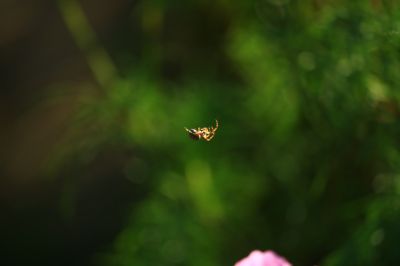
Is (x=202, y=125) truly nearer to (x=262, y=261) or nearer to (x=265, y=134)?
(x=265, y=134)

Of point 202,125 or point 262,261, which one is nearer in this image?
point 262,261

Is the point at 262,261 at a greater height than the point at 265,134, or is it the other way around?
the point at 265,134

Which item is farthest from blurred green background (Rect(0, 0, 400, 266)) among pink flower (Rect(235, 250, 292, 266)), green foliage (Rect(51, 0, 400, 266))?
pink flower (Rect(235, 250, 292, 266))

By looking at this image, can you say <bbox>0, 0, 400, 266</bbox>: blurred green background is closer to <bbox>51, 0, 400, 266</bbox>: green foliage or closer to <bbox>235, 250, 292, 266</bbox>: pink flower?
<bbox>51, 0, 400, 266</bbox>: green foliage

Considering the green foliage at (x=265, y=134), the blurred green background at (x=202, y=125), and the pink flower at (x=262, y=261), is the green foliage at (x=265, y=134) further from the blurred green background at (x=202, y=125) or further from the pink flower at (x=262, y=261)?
the pink flower at (x=262, y=261)

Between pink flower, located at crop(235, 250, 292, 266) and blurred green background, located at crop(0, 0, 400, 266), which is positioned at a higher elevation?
blurred green background, located at crop(0, 0, 400, 266)

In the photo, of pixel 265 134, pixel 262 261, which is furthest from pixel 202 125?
pixel 262 261

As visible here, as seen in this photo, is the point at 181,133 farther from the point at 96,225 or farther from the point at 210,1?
the point at 96,225

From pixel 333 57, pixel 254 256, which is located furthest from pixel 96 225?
pixel 254 256
